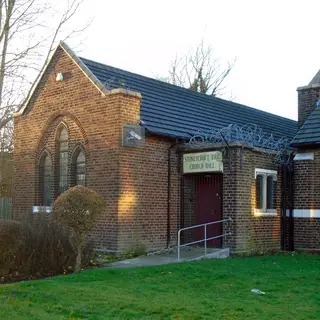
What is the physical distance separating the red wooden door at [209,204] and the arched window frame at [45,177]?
525 cm

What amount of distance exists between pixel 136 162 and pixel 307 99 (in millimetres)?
7890

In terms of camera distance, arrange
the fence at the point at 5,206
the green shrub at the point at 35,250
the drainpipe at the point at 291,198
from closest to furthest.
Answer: the green shrub at the point at 35,250 < the drainpipe at the point at 291,198 < the fence at the point at 5,206

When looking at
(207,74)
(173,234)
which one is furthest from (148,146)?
(207,74)

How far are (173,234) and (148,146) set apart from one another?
9.97 ft

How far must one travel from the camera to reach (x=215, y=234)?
17.3 metres

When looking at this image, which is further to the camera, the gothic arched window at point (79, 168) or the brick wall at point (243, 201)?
the gothic arched window at point (79, 168)

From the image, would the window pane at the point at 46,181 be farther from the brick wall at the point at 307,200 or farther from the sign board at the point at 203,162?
the brick wall at the point at 307,200

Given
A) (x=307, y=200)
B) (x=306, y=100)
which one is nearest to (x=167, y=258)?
(x=307, y=200)

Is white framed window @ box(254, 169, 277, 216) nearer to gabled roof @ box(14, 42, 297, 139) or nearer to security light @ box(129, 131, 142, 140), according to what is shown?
gabled roof @ box(14, 42, 297, 139)

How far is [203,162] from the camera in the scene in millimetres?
16844

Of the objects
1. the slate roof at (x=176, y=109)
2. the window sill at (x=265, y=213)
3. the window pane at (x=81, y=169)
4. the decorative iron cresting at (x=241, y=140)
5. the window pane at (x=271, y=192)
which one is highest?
the slate roof at (x=176, y=109)

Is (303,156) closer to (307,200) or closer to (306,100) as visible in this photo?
(307,200)

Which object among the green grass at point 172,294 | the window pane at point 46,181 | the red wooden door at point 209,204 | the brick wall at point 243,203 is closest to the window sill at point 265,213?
the brick wall at point 243,203

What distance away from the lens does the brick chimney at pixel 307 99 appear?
2011 cm
